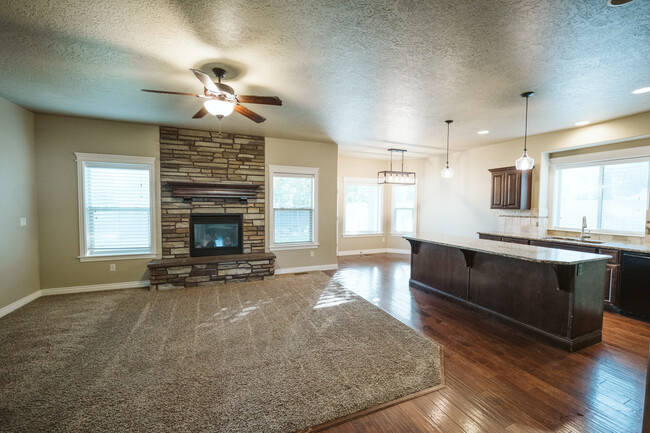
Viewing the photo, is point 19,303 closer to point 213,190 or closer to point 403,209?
point 213,190

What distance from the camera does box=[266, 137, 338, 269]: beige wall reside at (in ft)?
18.6

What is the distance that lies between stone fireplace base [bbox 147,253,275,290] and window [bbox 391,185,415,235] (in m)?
4.34

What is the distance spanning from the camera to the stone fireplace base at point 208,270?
15.0ft

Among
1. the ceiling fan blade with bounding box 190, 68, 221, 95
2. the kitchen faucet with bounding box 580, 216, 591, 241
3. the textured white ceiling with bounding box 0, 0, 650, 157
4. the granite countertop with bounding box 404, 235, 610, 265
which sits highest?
the textured white ceiling with bounding box 0, 0, 650, 157

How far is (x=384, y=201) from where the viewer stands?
8266mm

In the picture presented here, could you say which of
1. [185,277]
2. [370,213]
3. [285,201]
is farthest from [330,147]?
[185,277]

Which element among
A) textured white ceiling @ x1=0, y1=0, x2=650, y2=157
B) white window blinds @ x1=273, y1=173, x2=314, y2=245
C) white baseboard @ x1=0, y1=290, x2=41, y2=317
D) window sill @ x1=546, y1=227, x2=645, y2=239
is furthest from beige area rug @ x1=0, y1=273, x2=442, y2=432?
window sill @ x1=546, y1=227, x2=645, y2=239

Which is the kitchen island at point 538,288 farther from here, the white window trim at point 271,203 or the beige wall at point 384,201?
the beige wall at point 384,201

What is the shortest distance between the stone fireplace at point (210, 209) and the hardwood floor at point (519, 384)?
3111 mm

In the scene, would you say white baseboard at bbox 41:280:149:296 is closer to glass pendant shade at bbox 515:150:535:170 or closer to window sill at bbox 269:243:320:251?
window sill at bbox 269:243:320:251

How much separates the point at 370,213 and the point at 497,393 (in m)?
6.29

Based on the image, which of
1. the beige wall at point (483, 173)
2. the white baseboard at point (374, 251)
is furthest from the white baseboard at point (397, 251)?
the beige wall at point (483, 173)

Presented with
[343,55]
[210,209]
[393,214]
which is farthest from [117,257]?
[393,214]

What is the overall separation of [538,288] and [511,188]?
290cm
